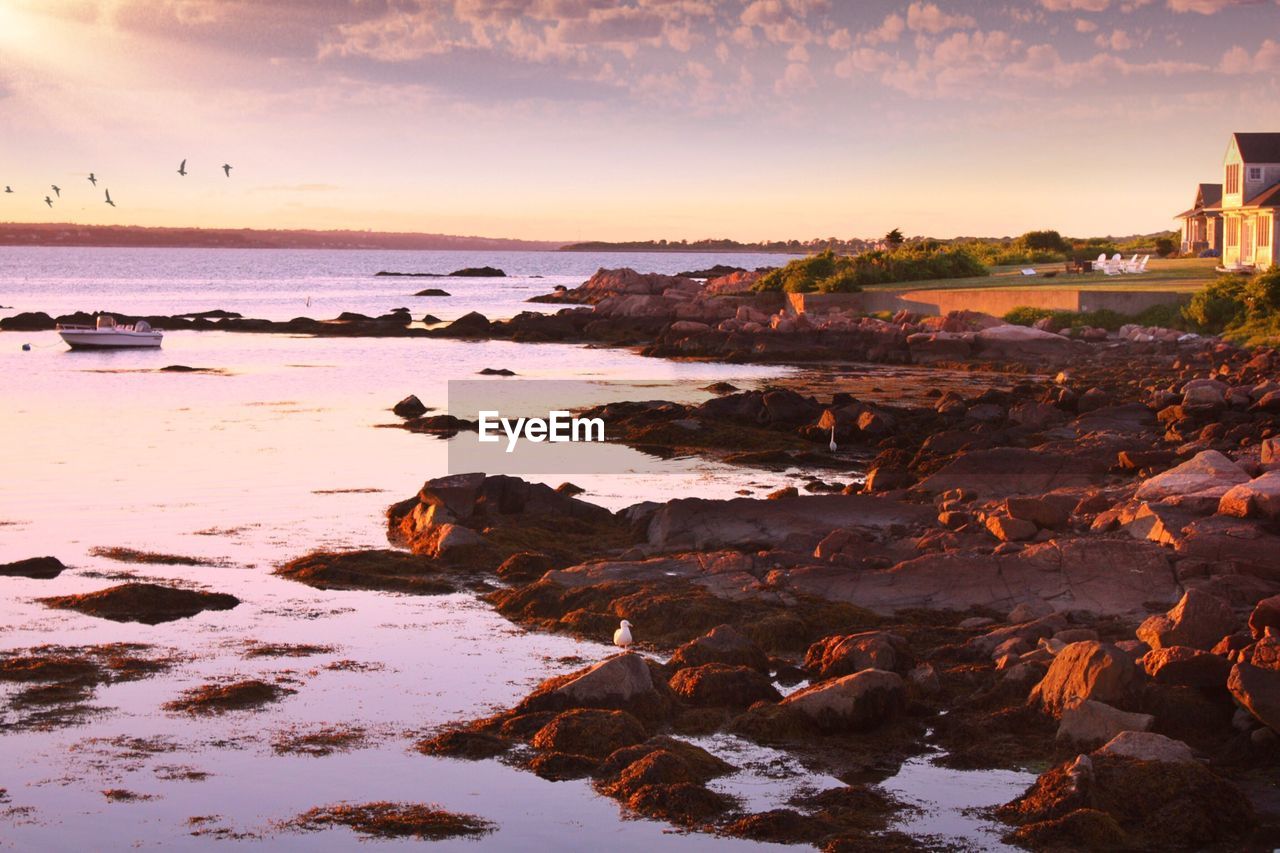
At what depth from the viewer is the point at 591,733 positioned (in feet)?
34.4

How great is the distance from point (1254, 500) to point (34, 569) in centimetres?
1322

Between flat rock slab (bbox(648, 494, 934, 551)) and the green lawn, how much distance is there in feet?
111

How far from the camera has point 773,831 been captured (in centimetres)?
912

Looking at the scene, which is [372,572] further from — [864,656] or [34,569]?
[864,656]

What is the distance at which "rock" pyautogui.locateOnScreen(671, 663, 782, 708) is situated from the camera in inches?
449

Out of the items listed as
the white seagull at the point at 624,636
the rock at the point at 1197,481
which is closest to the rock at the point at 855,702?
the white seagull at the point at 624,636

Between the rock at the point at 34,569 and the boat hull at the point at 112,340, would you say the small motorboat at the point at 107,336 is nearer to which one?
the boat hull at the point at 112,340

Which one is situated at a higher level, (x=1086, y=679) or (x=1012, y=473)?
(x=1012, y=473)

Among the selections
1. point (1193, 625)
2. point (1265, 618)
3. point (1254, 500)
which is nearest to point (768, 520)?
point (1254, 500)

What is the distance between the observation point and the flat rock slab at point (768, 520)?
16703 mm

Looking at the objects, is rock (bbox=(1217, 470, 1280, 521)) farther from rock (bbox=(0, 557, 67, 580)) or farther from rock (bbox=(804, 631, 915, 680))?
rock (bbox=(0, 557, 67, 580))

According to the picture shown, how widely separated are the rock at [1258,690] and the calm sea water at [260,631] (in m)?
1.91

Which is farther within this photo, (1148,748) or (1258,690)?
(1258,690)

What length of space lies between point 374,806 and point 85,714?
10.3ft
